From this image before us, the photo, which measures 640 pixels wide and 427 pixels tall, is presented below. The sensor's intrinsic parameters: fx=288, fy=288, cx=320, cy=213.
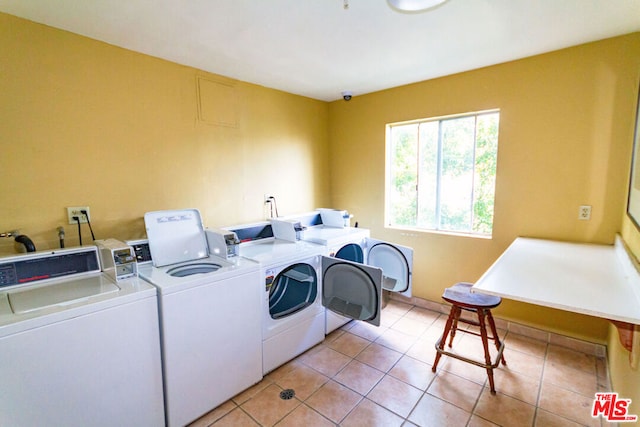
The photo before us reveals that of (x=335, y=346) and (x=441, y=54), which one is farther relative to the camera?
(x=335, y=346)

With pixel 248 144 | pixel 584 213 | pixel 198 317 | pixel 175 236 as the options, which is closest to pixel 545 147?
pixel 584 213

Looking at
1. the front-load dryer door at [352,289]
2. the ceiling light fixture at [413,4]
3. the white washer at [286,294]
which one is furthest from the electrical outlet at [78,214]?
the ceiling light fixture at [413,4]

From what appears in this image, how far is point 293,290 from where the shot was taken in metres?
2.43

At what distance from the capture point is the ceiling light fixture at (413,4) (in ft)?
4.50

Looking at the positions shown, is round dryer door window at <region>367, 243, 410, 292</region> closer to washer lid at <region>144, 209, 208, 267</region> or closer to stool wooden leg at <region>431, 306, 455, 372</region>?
stool wooden leg at <region>431, 306, 455, 372</region>

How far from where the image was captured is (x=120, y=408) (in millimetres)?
1459

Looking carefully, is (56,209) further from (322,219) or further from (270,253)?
(322,219)

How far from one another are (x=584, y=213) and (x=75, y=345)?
3363 mm

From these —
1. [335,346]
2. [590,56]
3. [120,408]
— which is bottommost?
[335,346]

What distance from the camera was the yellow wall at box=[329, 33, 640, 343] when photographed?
2102mm

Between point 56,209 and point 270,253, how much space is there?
142 cm

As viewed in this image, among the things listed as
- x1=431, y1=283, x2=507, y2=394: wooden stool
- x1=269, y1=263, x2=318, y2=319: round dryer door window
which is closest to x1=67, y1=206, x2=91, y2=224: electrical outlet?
x1=269, y1=263, x2=318, y2=319: round dryer door window

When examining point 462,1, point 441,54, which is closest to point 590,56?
point 441,54

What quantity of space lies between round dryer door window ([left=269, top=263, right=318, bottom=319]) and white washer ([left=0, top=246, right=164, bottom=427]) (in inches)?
34.8
